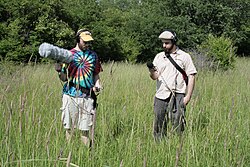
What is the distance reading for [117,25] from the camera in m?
23.8

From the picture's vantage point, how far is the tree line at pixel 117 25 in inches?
566

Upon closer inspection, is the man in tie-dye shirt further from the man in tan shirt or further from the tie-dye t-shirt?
the man in tan shirt

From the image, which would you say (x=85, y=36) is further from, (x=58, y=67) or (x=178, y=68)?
(x=178, y=68)

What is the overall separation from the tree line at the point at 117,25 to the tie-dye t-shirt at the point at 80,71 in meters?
10.4

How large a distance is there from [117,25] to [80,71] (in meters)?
20.5

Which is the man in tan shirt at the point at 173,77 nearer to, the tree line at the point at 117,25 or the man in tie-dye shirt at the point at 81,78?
the man in tie-dye shirt at the point at 81,78

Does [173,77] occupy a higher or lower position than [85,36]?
lower

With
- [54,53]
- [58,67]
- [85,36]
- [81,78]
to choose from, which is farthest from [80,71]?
[54,53]

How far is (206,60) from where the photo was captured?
39.7 feet

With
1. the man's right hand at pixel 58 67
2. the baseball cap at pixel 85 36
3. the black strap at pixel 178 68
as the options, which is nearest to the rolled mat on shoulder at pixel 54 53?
the man's right hand at pixel 58 67

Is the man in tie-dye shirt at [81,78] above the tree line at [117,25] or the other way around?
Answer: the other way around

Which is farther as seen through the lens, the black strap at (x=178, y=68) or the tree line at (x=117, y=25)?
the tree line at (x=117, y=25)

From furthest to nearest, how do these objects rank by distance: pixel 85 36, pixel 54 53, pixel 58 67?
pixel 85 36 < pixel 58 67 < pixel 54 53

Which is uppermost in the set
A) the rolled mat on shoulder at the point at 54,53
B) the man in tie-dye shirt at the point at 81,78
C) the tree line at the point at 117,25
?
the tree line at the point at 117,25
